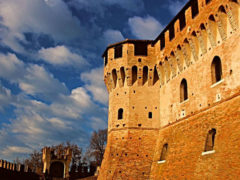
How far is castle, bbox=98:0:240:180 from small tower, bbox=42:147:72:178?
15138 millimetres

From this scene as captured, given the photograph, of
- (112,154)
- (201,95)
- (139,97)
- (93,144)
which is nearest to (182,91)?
(201,95)

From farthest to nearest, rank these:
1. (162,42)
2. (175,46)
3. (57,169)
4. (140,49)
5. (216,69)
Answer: (57,169)
(140,49)
(162,42)
(175,46)
(216,69)

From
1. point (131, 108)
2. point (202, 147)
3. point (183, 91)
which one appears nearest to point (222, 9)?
point (183, 91)

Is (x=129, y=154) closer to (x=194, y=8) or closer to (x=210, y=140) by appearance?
(x=210, y=140)

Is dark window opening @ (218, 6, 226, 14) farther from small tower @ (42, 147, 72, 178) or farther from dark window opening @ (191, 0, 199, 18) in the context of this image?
small tower @ (42, 147, 72, 178)

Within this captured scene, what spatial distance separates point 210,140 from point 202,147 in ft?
1.61

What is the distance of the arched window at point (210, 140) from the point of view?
12609 millimetres

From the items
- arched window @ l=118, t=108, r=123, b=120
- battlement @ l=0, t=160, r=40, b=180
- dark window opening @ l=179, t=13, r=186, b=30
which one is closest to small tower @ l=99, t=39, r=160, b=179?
arched window @ l=118, t=108, r=123, b=120

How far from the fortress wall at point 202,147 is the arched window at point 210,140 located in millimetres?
153

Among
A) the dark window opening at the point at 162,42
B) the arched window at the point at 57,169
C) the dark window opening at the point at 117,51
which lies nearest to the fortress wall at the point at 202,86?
the dark window opening at the point at 162,42

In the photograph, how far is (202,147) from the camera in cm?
1278

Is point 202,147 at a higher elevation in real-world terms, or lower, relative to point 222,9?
lower

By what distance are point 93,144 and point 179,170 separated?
27.9m

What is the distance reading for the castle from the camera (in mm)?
11844
